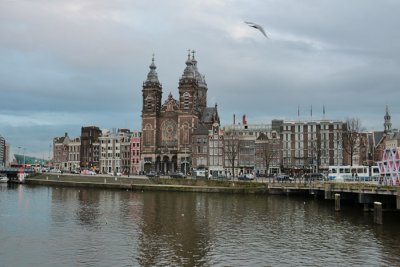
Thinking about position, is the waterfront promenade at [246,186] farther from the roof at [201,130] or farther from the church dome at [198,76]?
the church dome at [198,76]

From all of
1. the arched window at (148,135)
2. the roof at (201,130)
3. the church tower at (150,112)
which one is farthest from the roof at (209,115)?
the arched window at (148,135)

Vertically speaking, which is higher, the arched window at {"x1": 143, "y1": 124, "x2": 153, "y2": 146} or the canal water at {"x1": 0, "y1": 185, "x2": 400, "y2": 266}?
the arched window at {"x1": 143, "y1": 124, "x2": 153, "y2": 146}

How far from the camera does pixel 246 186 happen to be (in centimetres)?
10500

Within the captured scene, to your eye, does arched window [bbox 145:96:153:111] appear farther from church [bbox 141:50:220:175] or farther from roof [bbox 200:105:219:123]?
roof [bbox 200:105:219:123]

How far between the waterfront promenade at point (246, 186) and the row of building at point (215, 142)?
28377 mm

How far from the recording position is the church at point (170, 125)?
16238 cm

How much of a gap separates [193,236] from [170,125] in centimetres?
12128

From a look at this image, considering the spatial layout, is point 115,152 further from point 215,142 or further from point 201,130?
point 215,142

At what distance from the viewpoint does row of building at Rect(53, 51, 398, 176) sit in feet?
493

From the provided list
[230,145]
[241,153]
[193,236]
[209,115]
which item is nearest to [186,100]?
[209,115]

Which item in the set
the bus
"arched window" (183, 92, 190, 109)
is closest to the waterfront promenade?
the bus

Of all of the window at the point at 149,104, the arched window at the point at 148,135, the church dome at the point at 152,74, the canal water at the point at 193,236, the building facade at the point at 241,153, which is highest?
the church dome at the point at 152,74

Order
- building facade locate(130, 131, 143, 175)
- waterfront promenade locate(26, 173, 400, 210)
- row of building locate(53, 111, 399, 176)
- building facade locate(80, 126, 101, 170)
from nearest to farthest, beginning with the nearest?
waterfront promenade locate(26, 173, 400, 210), row of building locate(53, 111, 399, 176), building facade locate(130, 131, 143, 175), building facade locate(80, 126, 101, 170)

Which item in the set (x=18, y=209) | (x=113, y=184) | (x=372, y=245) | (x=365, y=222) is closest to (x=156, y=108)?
(x=113, y=184)
